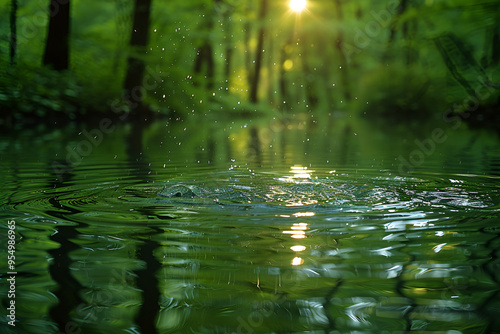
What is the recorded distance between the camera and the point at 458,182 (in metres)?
5.91

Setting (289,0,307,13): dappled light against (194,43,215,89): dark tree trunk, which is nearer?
(289,0,307,13): dappled light

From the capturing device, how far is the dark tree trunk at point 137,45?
782 inches

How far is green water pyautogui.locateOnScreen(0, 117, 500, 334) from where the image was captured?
2.10 m

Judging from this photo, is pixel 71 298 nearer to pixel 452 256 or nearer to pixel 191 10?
pixel 452 256

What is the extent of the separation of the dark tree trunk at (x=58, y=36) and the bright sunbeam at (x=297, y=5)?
14150mm

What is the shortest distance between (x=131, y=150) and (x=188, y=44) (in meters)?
19.9

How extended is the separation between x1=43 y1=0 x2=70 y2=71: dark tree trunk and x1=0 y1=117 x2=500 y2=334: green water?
36.9ft

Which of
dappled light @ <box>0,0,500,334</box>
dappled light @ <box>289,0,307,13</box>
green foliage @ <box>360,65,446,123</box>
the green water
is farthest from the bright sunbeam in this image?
the green water

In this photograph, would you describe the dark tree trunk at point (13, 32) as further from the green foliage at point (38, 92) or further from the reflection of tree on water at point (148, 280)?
the reflection of tree on water at point (148, 280)

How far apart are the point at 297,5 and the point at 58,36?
15069 mm

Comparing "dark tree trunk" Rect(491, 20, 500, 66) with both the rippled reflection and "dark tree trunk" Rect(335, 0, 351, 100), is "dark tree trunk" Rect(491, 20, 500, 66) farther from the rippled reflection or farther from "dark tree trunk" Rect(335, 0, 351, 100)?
"dark tree trunk" Rect(335, 0, 351, 100)

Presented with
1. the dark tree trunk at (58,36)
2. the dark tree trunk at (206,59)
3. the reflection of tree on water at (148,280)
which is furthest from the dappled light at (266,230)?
the dark tree trunk at (206,59)

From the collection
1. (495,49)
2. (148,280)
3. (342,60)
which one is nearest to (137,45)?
(342,60)

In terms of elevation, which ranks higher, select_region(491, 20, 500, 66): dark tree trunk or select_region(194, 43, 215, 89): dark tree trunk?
select_region(194, 43, 215, 89): dark tree trunk
